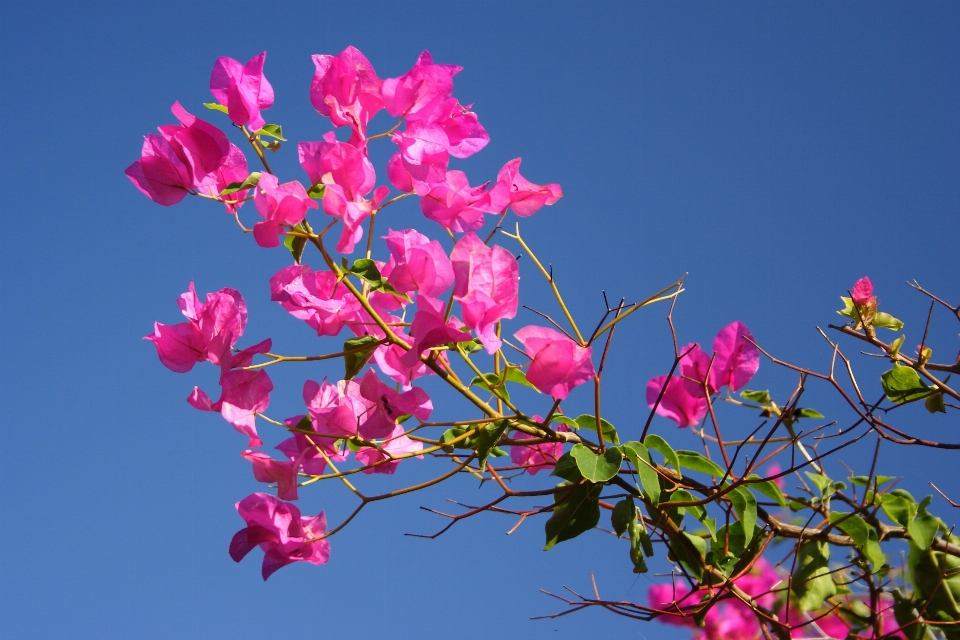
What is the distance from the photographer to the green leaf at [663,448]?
106 cm

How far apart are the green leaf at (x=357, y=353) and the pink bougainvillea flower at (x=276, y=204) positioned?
0.54 ft

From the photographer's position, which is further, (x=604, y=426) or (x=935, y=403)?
(x=935, y=403)

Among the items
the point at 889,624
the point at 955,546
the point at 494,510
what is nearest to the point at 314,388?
the point at 494,510

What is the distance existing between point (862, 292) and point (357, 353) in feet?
2.92

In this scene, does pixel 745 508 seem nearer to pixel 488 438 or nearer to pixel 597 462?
pixel 597 462

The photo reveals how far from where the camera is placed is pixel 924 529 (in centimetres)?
121

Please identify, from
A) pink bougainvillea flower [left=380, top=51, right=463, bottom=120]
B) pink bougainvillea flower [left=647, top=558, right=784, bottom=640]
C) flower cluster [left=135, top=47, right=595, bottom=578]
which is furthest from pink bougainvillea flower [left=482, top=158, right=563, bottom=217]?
pink bougainvillea flower [left=647, top=558, right=784, bottom=640]

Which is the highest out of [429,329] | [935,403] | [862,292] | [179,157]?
[862,292]

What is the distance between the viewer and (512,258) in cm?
89

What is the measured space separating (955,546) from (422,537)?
84 cm

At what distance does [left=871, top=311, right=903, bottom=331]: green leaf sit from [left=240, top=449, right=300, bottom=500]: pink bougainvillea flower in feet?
3.34

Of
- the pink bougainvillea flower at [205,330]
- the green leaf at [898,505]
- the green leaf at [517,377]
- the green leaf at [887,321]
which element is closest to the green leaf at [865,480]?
the green leaf at [898,505]

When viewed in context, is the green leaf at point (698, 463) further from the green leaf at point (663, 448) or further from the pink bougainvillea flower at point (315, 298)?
the pink bougainvillea flower at point (315, 298)

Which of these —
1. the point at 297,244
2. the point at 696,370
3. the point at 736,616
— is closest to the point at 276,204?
the point at 297,244
